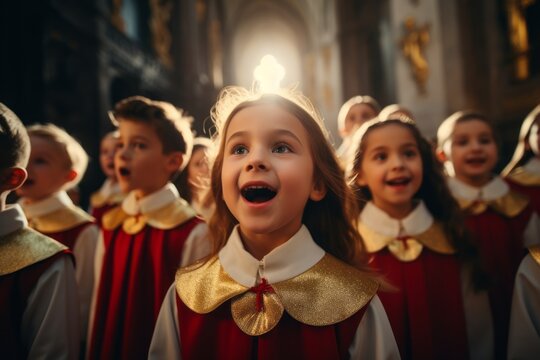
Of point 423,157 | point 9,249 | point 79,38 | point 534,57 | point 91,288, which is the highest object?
point 79,38

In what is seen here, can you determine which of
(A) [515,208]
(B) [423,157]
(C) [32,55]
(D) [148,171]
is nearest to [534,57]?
(A) [515,208]

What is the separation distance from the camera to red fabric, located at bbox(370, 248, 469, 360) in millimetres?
1605

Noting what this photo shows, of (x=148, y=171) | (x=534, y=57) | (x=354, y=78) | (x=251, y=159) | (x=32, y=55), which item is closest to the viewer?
(x=251, y=159)

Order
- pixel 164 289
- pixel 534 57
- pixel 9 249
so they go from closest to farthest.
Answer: pixel 9 249, pixel 164 289, pixel 534 57

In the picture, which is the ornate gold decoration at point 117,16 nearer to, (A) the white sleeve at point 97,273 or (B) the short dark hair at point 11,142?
(A) the white sleeve at point 97,273

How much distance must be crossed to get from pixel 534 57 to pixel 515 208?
5.02m

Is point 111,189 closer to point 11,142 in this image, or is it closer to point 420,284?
point 11,142

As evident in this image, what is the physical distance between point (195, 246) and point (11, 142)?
86 centimetres

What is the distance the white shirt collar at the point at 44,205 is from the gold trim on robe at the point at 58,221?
2 centimetres

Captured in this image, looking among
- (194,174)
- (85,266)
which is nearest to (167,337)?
(85,266)

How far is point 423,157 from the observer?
1.94m

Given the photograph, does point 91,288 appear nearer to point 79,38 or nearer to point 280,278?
point 280,278

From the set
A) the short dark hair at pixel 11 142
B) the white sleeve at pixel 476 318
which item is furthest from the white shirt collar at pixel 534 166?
the short dark hair at pixel 11 142

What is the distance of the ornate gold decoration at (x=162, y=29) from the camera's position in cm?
1041
